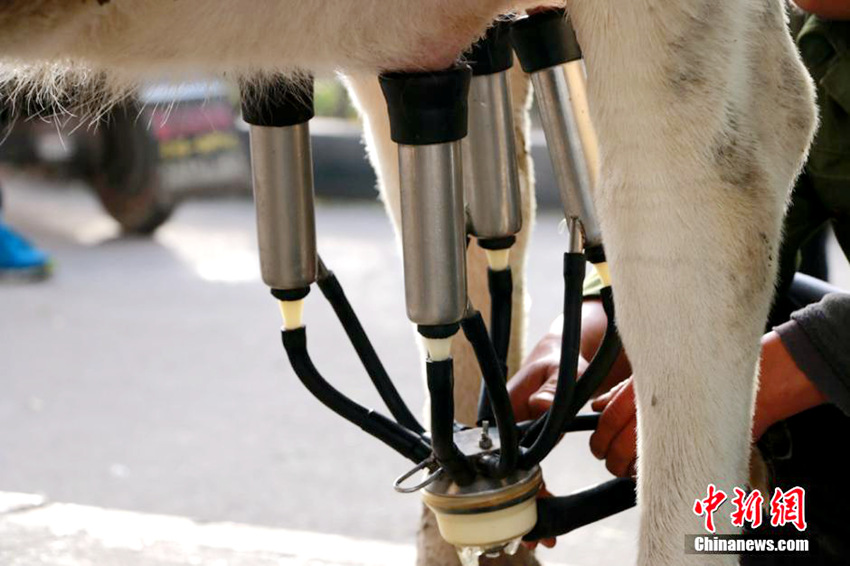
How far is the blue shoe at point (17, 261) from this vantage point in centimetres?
469

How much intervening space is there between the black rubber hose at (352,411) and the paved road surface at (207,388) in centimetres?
98

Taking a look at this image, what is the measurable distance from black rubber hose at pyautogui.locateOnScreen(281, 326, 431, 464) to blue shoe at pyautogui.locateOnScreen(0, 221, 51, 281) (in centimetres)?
351

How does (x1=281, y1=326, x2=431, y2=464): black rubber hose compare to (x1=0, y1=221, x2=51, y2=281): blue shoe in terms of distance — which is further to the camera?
(x1=0, y1=221, x2=51, y2=281): blue shoe

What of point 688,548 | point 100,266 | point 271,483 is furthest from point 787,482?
point 100,266

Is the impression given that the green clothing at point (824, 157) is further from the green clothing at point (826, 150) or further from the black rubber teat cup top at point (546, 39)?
the black rubber teat cup top at point (546, 39)

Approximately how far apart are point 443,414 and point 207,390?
85.0 inches

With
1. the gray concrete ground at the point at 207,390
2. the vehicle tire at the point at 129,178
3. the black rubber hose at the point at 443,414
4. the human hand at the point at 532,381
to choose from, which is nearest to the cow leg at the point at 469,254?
the human hand at the point at 532,381

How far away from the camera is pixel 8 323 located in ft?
13.6

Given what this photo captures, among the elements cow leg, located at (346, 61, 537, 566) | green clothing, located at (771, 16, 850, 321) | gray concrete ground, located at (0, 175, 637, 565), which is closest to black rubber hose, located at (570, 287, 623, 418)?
cow leg, located at (346, 61, 537, 566)

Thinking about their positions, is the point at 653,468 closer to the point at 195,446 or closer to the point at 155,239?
the point at 195,446

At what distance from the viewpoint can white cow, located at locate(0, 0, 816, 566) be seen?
44.6 inches

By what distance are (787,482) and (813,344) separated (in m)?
0.28

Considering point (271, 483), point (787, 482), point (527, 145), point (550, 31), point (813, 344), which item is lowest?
point (271, 483)

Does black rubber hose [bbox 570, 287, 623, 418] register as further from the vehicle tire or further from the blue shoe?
the vehicle tire
